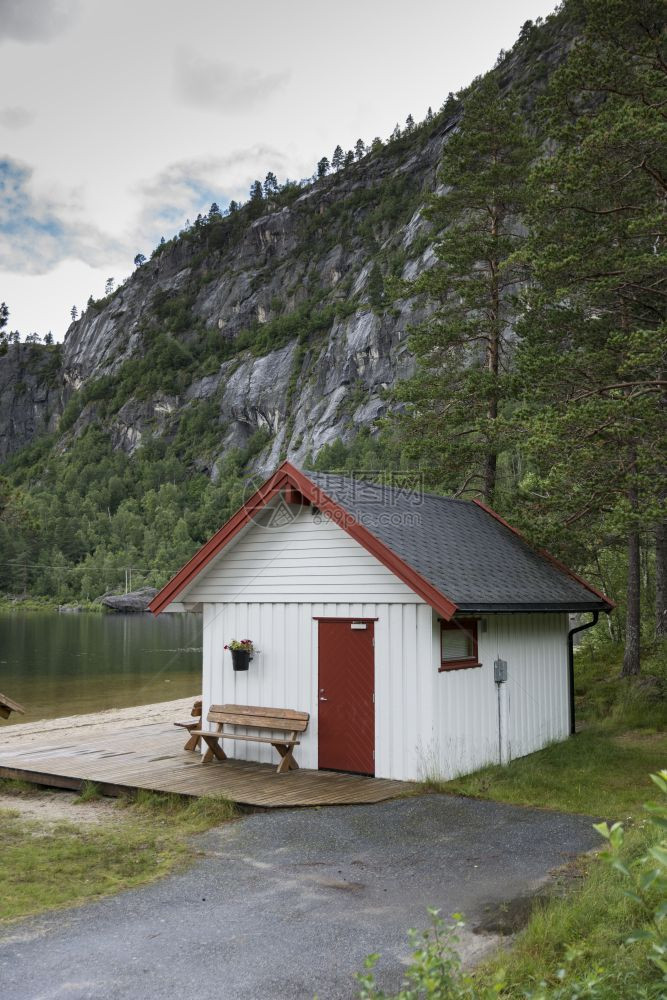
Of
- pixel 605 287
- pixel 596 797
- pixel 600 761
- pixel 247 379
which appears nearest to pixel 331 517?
pixel 596 797

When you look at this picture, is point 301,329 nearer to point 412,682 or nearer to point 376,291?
point 376,291

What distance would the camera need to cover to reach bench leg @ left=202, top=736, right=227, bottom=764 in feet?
40.1

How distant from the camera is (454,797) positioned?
1014 cm

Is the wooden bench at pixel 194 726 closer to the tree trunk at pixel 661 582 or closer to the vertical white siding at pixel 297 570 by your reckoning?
the vertical white siding at pixel 297 570

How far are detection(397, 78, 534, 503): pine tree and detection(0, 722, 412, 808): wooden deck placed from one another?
10.8 meters

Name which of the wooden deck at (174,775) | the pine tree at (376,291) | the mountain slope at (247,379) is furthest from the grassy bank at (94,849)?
the pine tree at (376,291)

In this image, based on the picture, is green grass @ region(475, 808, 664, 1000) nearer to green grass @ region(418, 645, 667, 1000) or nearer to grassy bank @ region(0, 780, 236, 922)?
green grass @ region(418, 645, 667, 1000)

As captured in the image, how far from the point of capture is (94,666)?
37125mm

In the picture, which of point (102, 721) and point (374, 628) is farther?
point (102, 721)

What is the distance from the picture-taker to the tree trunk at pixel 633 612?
17.1 meters

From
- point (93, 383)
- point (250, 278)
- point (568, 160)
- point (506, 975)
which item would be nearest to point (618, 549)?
point (568, 160)

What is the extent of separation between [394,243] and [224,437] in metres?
47.5

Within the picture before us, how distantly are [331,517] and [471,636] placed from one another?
2711mm

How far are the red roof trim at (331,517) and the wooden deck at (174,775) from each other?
2.47 meters
